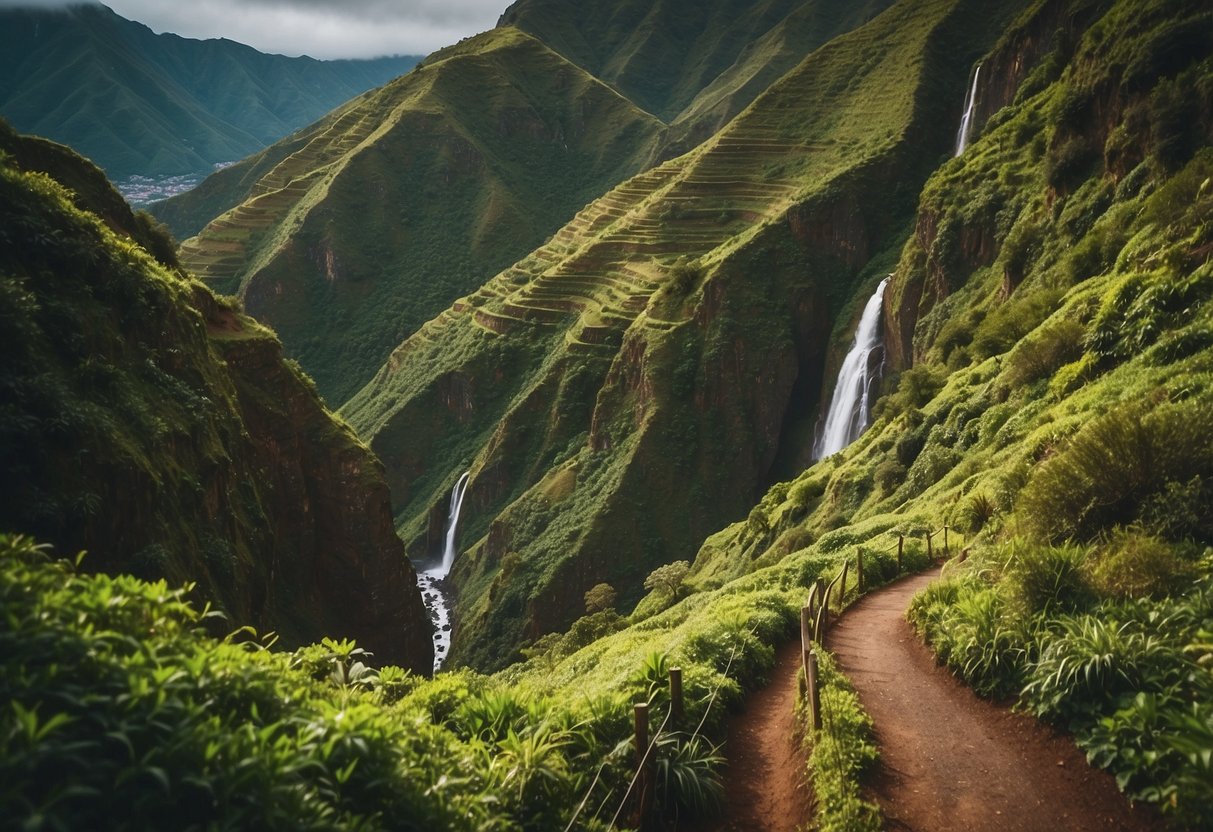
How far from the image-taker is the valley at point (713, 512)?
5441 millimetres

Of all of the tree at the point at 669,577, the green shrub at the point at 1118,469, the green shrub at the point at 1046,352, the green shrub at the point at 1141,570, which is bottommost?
the tree at the point at 669,577

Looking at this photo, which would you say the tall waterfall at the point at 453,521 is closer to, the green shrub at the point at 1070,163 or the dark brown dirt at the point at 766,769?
the green shrub at the point at 1070,163

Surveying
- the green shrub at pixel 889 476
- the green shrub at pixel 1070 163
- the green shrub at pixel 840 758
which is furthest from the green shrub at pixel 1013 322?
the green shrub at pixel 840 758

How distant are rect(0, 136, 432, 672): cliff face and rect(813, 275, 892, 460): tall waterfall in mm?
39999

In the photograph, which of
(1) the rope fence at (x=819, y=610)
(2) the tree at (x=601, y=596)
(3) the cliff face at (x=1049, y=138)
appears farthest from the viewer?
(2) the tree at (x=601, y=596)

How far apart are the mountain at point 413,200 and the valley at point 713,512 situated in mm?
59265

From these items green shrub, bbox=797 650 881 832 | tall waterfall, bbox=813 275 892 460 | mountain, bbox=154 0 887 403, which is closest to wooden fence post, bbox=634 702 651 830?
green shrub, bbox=797 650 881 832

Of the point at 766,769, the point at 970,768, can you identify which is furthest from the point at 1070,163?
the point at 766,769

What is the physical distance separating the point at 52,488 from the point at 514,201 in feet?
491

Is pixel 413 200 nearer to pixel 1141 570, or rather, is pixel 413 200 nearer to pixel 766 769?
pixel 766 769

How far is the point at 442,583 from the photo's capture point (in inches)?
3221

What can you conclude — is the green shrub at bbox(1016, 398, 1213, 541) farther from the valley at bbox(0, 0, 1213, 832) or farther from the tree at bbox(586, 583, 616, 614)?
the tree at bbox(586, 583, 616, 614)

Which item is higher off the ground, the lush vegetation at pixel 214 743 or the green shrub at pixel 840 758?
the lush vegetation at pixel 214 743

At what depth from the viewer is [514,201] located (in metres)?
156
